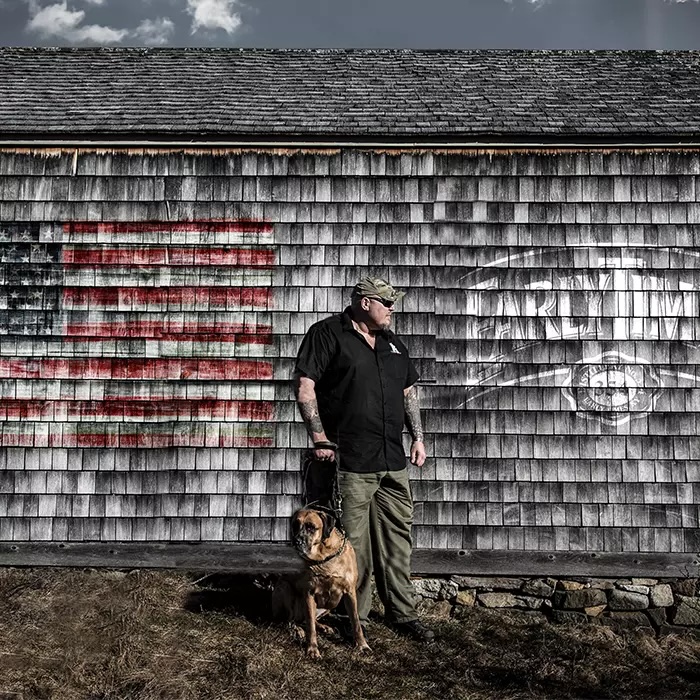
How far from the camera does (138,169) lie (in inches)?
237

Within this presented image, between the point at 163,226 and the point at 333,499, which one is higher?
the point at 163,226

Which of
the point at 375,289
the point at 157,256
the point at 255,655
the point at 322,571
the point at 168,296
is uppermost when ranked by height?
the point at 157,256

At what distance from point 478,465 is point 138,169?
11.5ft

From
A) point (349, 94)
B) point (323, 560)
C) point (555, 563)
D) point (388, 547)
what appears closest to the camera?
point (323, 560)

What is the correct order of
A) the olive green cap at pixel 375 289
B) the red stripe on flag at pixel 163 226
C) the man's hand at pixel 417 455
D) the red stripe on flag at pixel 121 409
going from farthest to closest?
the red stripe on flag at pixel 163 226 < the red stripe on flag at pixel 121 409 < the man's hand at pixel 417 455 < the olive green cap at pixel 375 289

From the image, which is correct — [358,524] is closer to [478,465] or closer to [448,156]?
[478,465]

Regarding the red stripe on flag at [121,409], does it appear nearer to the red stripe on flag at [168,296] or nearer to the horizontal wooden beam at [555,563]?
the red stripe on flag at [168,296]

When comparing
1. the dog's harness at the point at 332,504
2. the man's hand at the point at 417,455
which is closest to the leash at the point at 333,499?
the dog's harness at the point at 332,504

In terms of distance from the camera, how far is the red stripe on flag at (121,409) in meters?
5.87

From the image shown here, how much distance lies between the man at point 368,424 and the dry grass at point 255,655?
0.39 meters

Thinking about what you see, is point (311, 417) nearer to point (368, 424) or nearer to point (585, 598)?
point (368, 424)

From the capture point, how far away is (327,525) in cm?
421

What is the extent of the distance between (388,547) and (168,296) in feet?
8.63

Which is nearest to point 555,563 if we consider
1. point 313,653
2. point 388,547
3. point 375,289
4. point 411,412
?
point 388,547
